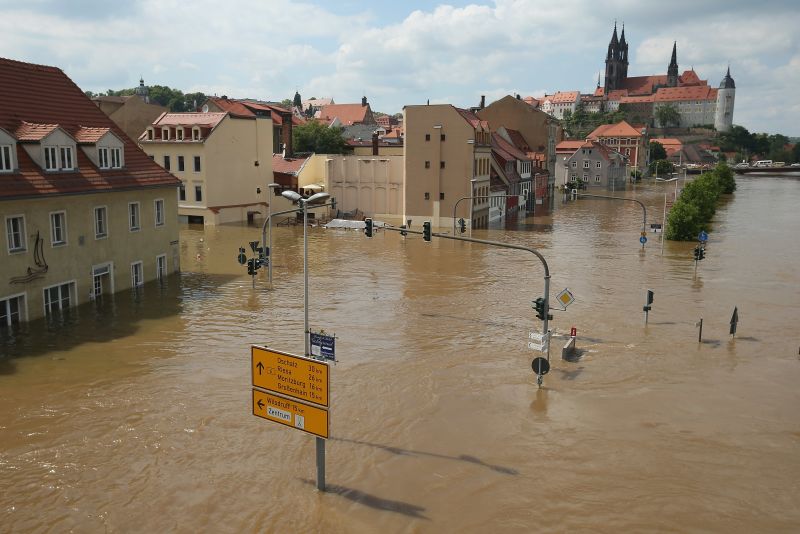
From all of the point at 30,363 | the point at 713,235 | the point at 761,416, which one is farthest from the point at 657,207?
the point at 30,363

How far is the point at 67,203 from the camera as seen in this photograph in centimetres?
2823

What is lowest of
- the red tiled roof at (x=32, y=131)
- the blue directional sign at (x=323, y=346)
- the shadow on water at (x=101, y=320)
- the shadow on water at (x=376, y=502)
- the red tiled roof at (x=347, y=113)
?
the shadow on water at (x=376, y=502)

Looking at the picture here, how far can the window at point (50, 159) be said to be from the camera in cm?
2753

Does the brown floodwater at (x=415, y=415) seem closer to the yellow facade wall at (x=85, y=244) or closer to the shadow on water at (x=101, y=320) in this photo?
the shadow on water at (x=101, y=320)

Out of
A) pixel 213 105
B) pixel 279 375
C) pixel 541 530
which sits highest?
pixel 213 105

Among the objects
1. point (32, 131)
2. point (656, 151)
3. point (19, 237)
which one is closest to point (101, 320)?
point (19, 237)

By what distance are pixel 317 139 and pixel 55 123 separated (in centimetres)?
6604

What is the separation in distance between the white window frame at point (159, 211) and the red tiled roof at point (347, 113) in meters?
118

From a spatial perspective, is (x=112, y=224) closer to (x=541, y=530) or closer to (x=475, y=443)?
(x=475, y=443)

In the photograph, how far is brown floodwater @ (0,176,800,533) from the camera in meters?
14.2

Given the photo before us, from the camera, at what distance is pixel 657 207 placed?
8950 centimetres

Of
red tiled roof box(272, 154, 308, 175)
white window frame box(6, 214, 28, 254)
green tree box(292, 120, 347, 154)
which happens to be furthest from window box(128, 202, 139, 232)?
green tree box(292, 120, 347, 154)

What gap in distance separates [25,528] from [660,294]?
31146mm

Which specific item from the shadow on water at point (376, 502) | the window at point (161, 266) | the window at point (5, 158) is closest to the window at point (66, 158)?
the window at point (5, 158)
